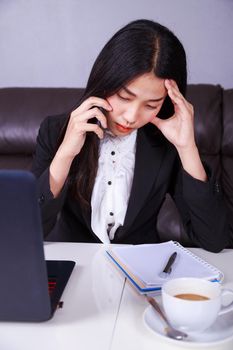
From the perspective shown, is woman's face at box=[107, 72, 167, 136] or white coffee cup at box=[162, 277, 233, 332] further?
woman's face at box=[107, 72, 167, 136]

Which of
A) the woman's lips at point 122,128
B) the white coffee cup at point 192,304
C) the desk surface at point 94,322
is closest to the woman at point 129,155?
the woman's lips at point 122,128

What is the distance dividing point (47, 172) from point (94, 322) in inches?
20.0

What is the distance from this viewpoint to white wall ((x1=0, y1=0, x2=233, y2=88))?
89.7 inches

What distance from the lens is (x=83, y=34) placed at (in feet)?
7.77

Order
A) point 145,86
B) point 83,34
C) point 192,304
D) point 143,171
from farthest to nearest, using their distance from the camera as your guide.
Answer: point 83,34 < point 143,171 < point 145,86 < point 192,304

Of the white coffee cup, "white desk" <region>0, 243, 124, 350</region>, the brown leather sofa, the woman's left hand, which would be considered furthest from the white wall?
the white coffee cup

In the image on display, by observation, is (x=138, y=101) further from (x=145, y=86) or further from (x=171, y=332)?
(x=171, y=332)

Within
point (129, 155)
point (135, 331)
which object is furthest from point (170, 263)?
point (129, 155)

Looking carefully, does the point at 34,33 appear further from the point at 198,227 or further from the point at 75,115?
the point at 198,227

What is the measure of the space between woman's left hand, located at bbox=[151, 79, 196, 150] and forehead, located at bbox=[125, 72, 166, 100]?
0.16ft

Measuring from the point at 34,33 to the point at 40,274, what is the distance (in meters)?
1.91

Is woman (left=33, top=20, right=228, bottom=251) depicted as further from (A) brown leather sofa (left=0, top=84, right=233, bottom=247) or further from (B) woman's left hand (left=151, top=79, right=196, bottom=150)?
(A) brown leather sofa (left=0, top=84, right=233, bottom=247)

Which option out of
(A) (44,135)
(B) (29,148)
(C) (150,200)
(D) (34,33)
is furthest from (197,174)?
(D) (34,33)

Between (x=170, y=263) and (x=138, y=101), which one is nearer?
(x=170, y=263)
